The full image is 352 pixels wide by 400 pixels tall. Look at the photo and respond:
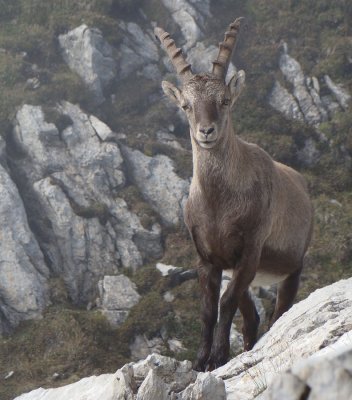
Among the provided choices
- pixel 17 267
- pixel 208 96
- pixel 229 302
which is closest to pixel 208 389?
pixel 229 302

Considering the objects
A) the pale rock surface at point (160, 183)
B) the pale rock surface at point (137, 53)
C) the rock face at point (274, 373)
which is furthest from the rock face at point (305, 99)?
the rock face at point (274, 373)

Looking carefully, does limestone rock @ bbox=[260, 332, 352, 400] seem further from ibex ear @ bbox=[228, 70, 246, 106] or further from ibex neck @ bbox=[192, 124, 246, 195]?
ibex ear @ bbox=[228, 70, 246, 106]

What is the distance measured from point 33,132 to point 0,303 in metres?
7.30

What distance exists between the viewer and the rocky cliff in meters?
17.4

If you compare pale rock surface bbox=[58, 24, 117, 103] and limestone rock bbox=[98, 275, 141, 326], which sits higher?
pale rock surface bbox=[58, 24, 117, 103]

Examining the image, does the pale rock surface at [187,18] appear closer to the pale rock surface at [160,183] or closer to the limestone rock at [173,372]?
the pale rock surface at [160,183]

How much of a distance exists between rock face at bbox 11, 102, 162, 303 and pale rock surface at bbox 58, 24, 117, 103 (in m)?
2.62

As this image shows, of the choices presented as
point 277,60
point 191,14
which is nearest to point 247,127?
point 277,60

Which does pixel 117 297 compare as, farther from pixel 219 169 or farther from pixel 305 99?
pixel 305 99

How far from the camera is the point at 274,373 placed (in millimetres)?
5590

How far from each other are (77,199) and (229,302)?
42.8 feet

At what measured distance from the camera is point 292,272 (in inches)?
446

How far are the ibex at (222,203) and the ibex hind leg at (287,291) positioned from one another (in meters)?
1.30

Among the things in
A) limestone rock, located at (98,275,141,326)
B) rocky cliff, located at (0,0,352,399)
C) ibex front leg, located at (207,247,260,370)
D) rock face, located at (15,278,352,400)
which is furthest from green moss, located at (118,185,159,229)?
rock face, located at (15,278,352,400)
